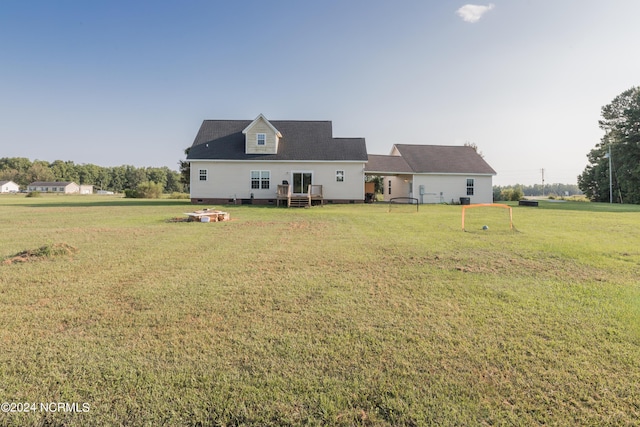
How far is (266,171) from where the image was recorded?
23.4 meters

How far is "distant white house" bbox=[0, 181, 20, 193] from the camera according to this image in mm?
89688

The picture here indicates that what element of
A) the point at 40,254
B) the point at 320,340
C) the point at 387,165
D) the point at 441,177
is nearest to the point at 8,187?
the point at 387,165

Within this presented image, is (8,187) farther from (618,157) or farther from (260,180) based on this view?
(618,157)

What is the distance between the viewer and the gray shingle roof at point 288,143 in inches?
924

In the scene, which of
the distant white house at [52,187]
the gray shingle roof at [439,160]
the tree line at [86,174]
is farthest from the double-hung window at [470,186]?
the distant white house at [52,187]

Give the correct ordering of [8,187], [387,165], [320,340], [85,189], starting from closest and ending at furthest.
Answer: [320,340] < [387,165] < [8,187] < [85,189]

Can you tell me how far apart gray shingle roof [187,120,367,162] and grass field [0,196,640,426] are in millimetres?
18081

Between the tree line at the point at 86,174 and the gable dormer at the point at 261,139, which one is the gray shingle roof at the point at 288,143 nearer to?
the gable dormer at the point at 261,139

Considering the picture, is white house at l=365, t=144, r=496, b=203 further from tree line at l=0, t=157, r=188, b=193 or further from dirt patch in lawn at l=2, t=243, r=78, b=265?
tree line at l=0, t=157, r=188, b=193

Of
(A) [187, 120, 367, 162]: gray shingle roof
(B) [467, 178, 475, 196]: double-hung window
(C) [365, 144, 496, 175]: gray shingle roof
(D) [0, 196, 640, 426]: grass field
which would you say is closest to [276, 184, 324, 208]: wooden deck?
(A) [187, 120, 367, 162]: gray shingle roof

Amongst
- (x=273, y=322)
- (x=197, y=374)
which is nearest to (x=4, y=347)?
(x=197, y=374)

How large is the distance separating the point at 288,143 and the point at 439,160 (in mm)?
14192

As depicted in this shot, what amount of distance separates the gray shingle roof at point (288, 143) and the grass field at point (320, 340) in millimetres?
18081

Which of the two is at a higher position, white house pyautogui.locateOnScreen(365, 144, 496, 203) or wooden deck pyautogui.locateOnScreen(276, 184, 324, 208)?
white house pyautogui.locateOnScreen(365, 144, 496, 203)
